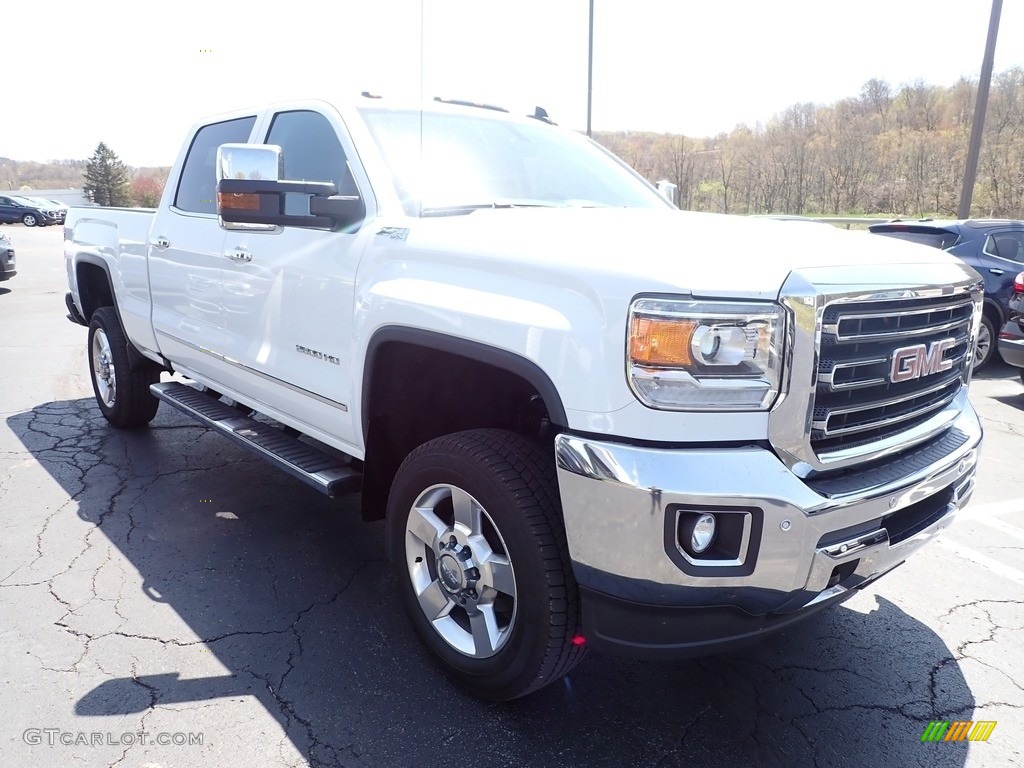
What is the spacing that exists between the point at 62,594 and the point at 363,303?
1898mm

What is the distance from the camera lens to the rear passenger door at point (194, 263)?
408 cm

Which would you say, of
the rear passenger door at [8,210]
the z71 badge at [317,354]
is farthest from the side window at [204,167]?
the rear passenger door at [8,210]

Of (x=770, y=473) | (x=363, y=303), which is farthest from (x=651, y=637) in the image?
(x=363, y=303)

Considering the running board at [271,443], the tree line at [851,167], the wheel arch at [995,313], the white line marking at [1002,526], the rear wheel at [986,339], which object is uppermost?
the tree line at [851,167]

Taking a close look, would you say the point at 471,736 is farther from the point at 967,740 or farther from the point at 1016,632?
the point at 1016,632

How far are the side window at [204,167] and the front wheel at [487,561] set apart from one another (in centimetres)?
254

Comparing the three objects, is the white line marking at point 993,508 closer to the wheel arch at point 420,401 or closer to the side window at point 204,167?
the wheel arch at point 420,401

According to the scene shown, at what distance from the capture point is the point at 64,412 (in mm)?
6250

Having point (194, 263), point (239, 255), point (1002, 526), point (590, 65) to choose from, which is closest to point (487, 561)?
point (239, 255)

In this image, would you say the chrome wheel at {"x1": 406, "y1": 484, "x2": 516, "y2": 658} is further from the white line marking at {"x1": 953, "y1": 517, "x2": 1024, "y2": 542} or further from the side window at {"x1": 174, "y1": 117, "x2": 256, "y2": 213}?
the white line marking at {"x1": 953, "y1": 517, "x2": 1024, "y2": 542}

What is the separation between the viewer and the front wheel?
7.46ft

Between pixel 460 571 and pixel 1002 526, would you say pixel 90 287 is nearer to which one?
pixel 460 571

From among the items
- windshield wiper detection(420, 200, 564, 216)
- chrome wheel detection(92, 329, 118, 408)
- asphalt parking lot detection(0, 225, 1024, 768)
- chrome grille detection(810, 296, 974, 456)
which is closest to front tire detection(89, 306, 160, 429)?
chrome wheel detection(92, 329, 118, 408)

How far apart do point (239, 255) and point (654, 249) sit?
2.29 meters
